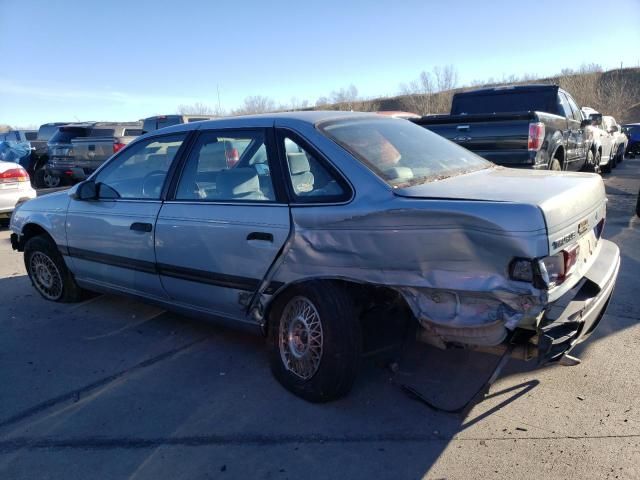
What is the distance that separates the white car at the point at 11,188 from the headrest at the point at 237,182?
665cm

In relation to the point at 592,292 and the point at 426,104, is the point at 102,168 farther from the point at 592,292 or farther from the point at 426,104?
the point at 426,104

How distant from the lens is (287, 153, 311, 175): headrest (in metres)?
3.20

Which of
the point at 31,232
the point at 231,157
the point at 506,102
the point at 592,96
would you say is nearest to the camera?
the point at 231,157

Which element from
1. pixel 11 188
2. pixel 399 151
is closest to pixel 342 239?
pixel 399 151

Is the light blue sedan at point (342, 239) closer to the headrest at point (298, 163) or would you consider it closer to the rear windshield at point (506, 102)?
the headrest at point (298, 163)

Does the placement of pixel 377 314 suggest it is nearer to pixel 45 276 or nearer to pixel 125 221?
pixel 125 221

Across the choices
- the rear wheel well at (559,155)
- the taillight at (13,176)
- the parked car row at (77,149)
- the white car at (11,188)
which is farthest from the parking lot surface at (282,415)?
the parked car row at (77,149)

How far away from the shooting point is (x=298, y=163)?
10.7ft

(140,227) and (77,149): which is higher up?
(77,149)

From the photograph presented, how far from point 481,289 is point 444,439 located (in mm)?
868

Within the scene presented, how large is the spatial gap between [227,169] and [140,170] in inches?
40.8

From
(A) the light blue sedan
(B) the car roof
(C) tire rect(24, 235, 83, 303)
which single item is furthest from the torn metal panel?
(C) tire rect(24, 235, 83, 303)

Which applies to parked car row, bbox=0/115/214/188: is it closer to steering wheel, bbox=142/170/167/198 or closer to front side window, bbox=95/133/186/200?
front side window, bbox=95/133/186/200

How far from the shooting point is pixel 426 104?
48281mm
